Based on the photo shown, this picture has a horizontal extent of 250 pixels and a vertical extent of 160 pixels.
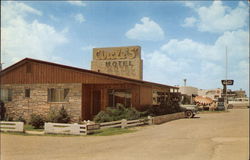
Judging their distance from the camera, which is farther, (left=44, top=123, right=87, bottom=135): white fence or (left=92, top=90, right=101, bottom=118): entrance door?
(left=92, top=90, right=101, bottom=118): entrance door

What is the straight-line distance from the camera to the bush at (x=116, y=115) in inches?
887

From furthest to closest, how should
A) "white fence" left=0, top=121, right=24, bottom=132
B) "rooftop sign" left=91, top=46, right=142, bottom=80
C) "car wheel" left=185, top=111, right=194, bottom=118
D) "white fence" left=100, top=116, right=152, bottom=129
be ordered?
"rooftop sign" left=91, top=46, right=142, bottom=80 < "car wheel" left=185, top=111, right=194, bottom=118 < "white fence" left=100, top=116, right=152, bottom=129 < "white fence" left=0, top=121, right=24, bottom=132

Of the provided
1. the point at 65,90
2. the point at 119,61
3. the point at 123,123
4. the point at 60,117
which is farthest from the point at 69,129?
the point at 119,61

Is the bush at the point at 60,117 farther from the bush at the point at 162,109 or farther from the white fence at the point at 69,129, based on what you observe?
the bush at the point at 162,109

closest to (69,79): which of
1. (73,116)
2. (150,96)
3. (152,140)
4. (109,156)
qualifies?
(73,116)

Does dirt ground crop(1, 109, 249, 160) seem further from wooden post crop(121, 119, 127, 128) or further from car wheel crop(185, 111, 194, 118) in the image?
car wheel crop(185, 111, 194, 118)

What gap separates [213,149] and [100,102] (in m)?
15.6

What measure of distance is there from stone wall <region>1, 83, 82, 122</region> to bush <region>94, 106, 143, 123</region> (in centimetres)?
288

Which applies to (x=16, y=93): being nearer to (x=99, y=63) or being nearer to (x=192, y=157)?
(x=99, y=63)

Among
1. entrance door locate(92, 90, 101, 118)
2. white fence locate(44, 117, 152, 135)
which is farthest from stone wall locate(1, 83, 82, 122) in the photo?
white fence locate(44, 117, 152, 135)

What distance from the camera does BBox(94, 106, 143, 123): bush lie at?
22531mm

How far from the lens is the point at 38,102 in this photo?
26.8 m

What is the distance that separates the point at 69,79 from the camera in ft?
84.7

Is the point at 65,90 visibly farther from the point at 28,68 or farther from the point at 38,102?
the point at 28,68
